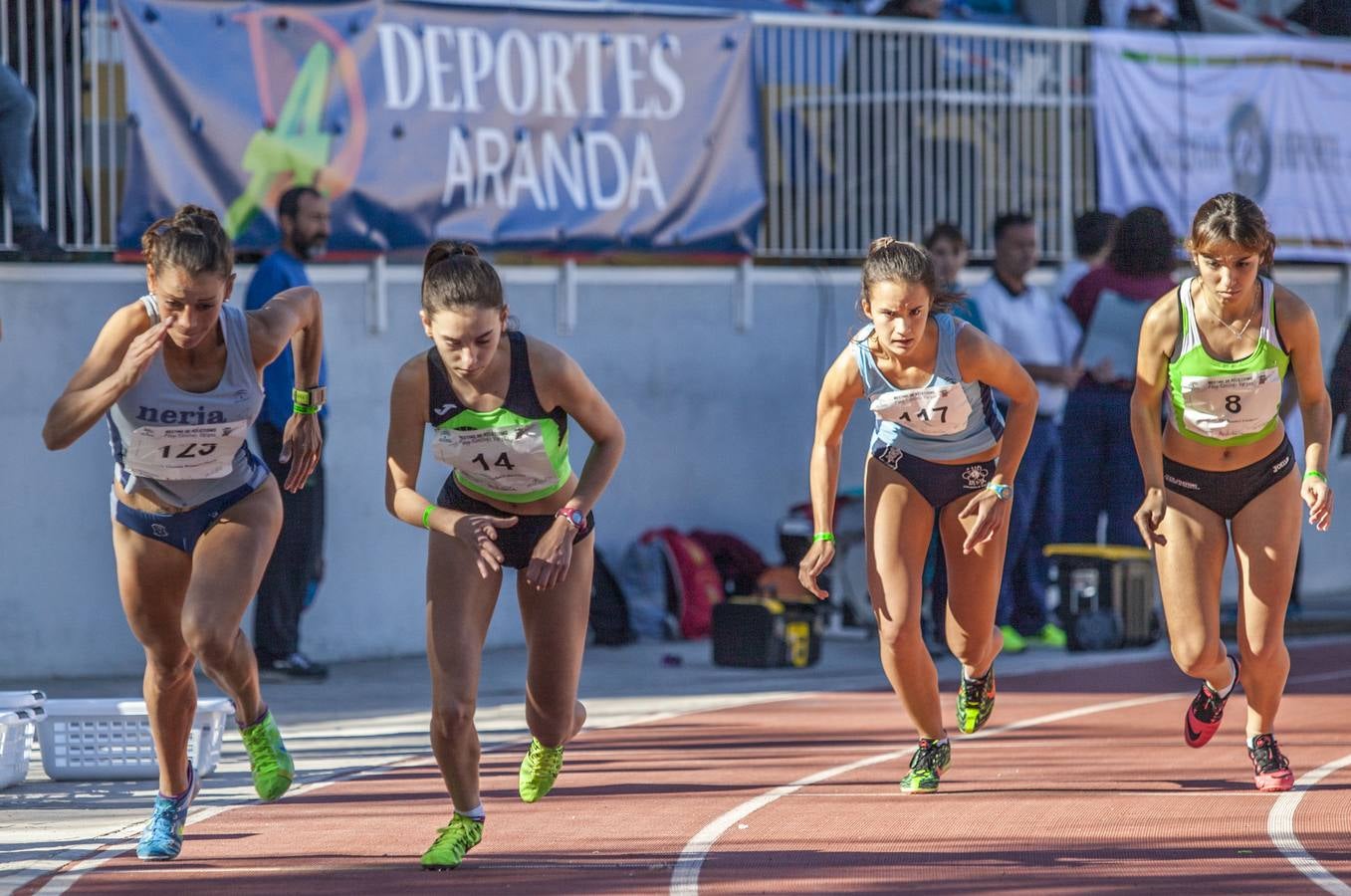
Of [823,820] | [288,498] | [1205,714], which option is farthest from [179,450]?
[288,498]

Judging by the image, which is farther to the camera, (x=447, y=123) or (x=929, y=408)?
(x=447, y=123)

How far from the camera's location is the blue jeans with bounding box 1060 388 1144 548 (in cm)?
1390

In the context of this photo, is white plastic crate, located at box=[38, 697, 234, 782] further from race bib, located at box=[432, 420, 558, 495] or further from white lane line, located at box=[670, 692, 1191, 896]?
race bib, located at box=[432, 420, 558, 495]

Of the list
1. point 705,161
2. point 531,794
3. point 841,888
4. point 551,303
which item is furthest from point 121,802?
point 705,161

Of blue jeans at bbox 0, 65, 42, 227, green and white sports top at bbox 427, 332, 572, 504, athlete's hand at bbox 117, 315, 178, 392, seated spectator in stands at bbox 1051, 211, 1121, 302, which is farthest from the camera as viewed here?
seated spectator in stands at bbox 1051, 211, 1121, 302

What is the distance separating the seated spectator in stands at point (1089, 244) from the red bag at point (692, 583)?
3.05m

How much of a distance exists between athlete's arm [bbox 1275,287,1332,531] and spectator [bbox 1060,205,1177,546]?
5.63 metres

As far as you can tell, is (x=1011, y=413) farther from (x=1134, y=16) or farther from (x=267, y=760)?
(x=1134, y=16)

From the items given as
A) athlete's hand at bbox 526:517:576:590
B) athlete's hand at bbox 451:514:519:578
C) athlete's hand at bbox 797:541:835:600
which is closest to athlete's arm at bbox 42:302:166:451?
athlete's hand at bbox 451:514:519:578

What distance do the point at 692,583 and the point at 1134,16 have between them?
23.1 feet

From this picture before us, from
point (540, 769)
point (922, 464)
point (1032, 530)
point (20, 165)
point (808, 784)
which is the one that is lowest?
point (808, 784)

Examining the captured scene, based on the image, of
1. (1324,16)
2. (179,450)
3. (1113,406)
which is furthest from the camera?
(1324,16)

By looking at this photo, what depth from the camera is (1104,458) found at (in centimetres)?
1396

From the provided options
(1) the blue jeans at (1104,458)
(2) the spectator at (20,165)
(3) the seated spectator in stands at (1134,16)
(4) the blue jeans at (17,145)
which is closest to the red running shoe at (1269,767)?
(1) the blue jeans at (1104,458)
